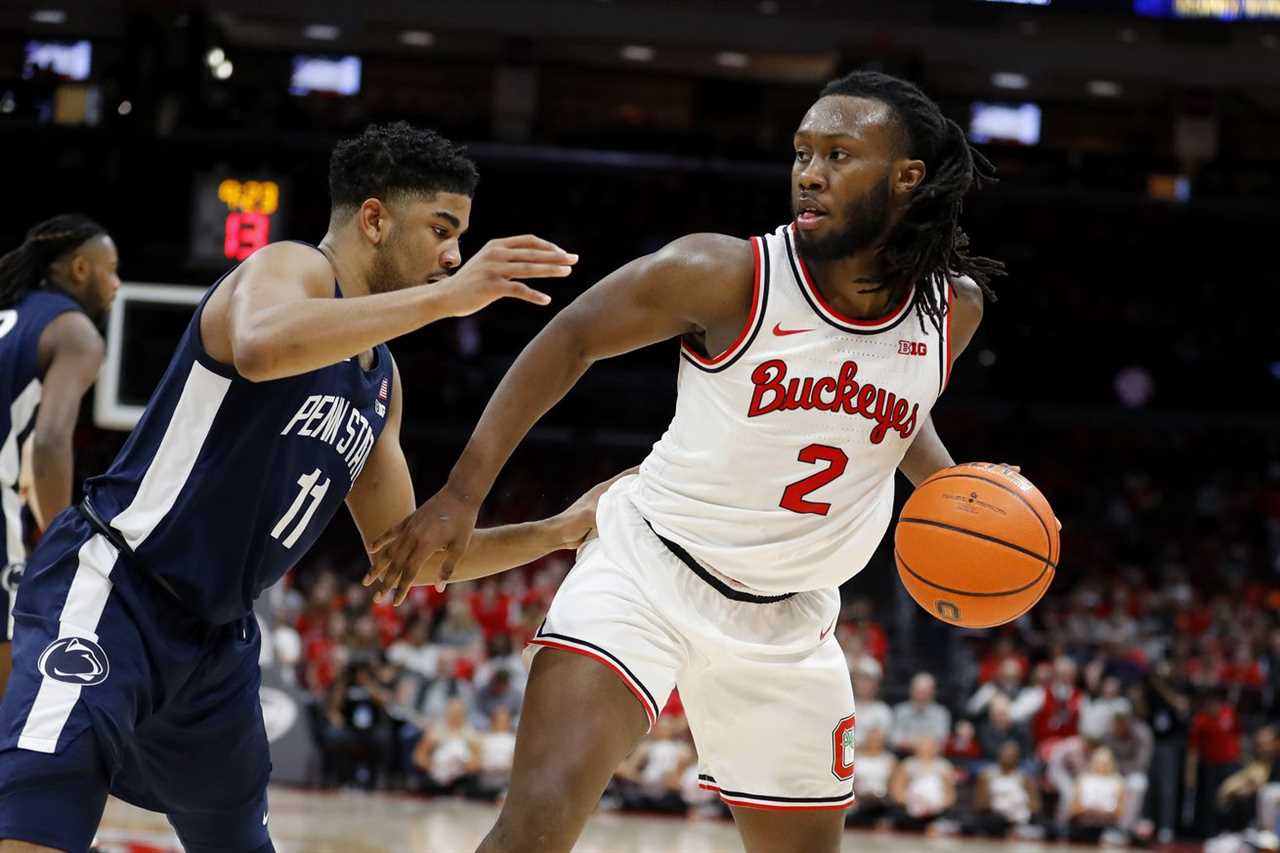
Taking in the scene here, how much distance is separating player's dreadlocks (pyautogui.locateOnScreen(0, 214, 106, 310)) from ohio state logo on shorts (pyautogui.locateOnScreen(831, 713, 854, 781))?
3.19 m

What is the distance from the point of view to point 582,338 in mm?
3426

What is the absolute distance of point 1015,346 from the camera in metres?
19.3

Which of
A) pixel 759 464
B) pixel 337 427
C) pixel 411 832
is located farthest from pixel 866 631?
pixel 337 427

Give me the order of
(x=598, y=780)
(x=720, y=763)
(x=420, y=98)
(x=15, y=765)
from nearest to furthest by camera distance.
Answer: (x=15, y=765)
(x=598, y=780)
(x=720, y=763)
(x=420, y=98)

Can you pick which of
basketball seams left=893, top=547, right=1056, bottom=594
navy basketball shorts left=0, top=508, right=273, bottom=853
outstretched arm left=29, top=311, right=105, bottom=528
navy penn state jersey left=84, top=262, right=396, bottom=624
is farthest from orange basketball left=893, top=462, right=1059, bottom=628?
outstretched arm left=29, top=311, right=105, bottom=528

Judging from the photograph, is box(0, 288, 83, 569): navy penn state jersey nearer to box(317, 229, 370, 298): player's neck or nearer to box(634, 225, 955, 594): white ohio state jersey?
box(317, 229, 370, 298): player's neck

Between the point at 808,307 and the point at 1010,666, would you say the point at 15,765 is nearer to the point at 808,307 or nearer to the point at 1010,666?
the point at 808,307

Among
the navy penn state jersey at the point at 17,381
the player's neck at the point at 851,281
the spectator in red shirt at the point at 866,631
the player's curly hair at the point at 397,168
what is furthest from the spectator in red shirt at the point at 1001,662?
the player's curly hair at the point at 397,168

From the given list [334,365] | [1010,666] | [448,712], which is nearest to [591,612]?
[334,365]

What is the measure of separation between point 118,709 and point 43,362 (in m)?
2.34

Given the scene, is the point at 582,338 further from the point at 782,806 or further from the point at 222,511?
the point at 782,806

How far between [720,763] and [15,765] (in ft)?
5.09

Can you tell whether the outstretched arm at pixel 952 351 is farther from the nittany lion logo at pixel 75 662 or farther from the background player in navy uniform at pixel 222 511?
the nittany lion logo at pixel 75 662

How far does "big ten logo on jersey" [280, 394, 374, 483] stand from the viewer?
3.30m
